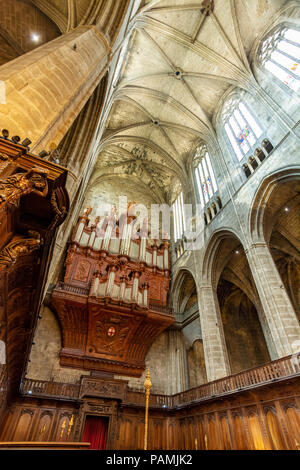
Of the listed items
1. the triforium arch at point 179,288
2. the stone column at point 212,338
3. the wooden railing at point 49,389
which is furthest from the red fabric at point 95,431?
the triforium arch at point 179,288

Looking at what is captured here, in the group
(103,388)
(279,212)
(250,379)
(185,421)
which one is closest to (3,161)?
(250,379)

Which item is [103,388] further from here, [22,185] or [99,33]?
[99,33]

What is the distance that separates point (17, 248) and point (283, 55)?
44.6 feet

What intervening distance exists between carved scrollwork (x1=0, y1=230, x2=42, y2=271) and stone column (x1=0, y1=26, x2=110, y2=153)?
128 centimetres

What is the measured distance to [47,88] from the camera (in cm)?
376

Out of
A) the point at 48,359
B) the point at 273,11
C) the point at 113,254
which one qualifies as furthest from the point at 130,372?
the point at 273,11

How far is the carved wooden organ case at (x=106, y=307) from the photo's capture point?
10781 mm

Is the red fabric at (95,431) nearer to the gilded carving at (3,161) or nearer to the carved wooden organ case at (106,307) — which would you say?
the carved wooden organ case at (106,307)

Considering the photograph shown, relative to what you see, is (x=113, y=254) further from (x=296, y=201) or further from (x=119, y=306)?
(x=296, y=201)

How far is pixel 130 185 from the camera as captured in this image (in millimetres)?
20203

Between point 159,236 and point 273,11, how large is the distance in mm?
13991

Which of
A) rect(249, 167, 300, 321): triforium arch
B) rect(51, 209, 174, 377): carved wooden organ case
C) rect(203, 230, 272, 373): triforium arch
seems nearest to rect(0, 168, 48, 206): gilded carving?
rect(249, 167, 300, 321): triforium arch

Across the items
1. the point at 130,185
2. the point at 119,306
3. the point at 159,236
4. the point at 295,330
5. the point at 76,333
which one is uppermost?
the point at 130,185

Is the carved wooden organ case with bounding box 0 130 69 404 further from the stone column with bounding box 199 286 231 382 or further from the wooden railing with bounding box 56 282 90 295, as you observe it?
the stone column with bounding box 199 286 231 382
